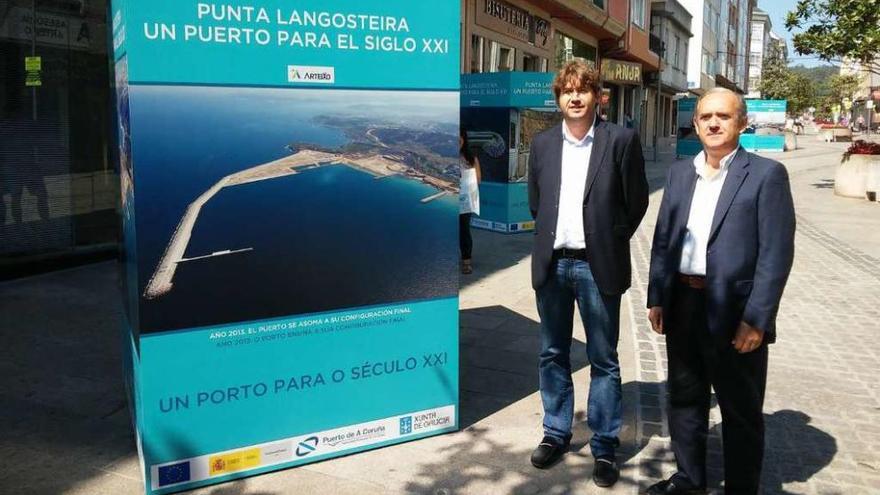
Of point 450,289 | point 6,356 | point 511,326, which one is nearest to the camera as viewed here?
point 450,289

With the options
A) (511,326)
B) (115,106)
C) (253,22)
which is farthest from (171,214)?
(511,326)

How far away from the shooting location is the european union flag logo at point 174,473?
133 inches

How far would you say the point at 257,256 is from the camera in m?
3.39

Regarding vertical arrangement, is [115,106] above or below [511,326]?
above

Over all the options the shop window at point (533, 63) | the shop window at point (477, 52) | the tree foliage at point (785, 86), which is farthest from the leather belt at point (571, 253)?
the tree foliage at point (785, 86)

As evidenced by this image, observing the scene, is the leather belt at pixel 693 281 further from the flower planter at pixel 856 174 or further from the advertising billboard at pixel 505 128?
the flower planter at pixel 856 174

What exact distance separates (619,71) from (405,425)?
27.8 metres

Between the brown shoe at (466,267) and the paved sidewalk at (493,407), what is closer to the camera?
the paved sidewalk at (493,407)

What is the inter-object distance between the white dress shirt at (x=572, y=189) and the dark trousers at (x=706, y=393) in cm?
54

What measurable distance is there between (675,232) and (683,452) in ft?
3.32

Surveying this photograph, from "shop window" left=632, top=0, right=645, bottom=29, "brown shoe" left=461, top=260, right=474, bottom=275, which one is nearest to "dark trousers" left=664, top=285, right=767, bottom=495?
"brown shoe" left=461, top=260, right=474, bottom=275

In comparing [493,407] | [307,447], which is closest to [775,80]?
[493,407]

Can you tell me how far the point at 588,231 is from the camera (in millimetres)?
3496

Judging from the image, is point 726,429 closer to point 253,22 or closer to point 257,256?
point 257,256
